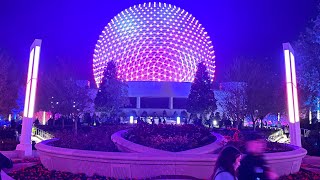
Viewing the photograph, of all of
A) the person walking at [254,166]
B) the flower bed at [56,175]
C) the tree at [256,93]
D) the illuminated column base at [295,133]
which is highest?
the tree at [256,93]

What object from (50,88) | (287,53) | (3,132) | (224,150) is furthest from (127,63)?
(224,150)

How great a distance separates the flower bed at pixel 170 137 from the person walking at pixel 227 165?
23.8 ft

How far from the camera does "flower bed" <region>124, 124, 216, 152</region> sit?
1312 centimetres

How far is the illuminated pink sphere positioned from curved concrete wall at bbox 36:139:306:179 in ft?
162

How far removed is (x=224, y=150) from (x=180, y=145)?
7.57 metres

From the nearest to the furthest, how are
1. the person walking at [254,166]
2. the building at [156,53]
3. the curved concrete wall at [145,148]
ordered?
the person walking at [254,166]
the curved concrete wall at [145,148]
the building at [156,53]

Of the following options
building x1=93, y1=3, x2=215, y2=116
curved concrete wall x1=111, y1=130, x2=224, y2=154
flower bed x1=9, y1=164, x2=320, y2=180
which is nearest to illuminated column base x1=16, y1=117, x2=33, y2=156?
→ flower bed x1=9, y1=164, x2=320, y2=180

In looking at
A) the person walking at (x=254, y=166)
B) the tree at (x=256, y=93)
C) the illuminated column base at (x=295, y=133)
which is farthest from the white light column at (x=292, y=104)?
the tree at (x=256, y=93)

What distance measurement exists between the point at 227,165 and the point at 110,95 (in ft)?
143

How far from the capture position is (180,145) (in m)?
13.1

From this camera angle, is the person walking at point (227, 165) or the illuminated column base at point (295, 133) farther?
the illuminated column base at point (295, 133)

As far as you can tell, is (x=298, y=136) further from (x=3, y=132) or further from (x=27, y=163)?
(x=3, y=132)

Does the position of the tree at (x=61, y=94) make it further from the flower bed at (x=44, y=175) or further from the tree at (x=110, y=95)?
the flower bed at (x=44, y=175)

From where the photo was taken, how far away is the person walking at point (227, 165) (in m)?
5.33
